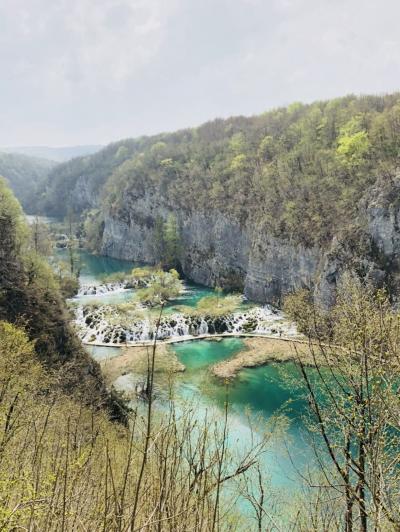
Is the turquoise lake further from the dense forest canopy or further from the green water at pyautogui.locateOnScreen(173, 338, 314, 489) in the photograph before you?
the dense forest canopy

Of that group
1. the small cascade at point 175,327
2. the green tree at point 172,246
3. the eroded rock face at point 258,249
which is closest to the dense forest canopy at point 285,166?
the eroded rock face at point 258,249

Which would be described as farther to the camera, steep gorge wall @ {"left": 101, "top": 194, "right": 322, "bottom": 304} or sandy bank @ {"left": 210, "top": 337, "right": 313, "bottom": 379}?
steep gorge wall @ {"left": 101, "top": 194, "right": 322, "bottom": 304}

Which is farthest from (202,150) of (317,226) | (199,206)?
(317,226)

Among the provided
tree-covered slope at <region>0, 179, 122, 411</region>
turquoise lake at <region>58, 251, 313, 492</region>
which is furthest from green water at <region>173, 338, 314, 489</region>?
tree-covered slope at <region>0, 179, 122, 411</region>

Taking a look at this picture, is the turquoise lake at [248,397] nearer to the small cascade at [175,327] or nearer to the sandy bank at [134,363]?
the sandy bank at [134,363]

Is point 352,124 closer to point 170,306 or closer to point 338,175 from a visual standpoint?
point 338,175

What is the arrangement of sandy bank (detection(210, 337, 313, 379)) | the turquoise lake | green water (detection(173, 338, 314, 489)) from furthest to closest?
1. sandy bank (detection(210, 337, 313, 379))
2. green water (detection(173, 338, 314, 489))
3. the turquoise lake

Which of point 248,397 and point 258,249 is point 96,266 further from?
A: point 248,397
